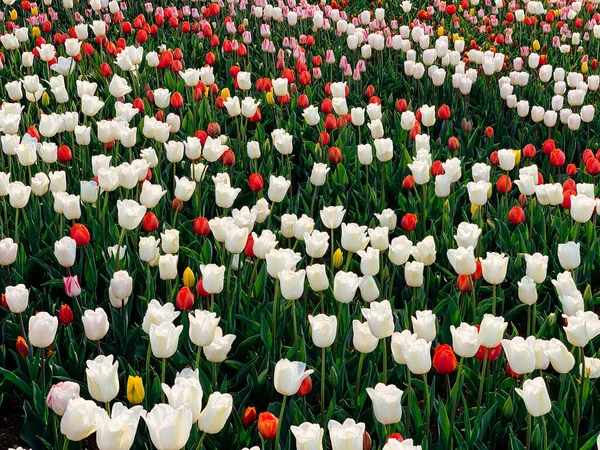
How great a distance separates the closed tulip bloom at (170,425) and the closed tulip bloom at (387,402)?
54 cm

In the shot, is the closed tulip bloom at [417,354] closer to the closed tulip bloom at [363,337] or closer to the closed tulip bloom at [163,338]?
the closed tulip bloom at [363,337]

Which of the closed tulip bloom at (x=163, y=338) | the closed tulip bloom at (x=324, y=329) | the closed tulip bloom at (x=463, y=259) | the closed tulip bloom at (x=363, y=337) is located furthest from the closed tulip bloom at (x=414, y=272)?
the closed tulip bloom at (x=163, y=338)

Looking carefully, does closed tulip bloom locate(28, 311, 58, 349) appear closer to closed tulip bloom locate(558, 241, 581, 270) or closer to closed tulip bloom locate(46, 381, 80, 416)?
closed tulip bloom locate(46, 381, 80, 416)

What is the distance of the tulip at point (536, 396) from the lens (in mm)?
2129

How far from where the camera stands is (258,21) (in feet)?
26.0

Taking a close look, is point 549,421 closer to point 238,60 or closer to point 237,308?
point 237,308

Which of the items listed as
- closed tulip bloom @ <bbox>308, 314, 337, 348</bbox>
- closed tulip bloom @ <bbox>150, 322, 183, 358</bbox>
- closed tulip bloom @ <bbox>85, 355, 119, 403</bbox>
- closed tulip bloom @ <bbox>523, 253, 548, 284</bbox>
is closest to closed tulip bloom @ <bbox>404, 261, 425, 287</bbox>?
closed tulip bloom @ <bbox>523, 253, 548, 284</bbox>

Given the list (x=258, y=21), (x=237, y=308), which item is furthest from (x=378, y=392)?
(x=258, y=21)

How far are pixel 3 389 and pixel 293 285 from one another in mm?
→ 1084

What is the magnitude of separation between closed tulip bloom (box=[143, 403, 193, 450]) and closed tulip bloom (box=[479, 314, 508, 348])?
0.99 m

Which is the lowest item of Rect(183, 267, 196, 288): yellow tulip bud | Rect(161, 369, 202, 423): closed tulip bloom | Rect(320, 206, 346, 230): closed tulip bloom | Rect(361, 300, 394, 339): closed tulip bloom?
Rect(183, 267, 196, 288): yellow tulip bud

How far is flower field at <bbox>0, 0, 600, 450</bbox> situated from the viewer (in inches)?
93.7

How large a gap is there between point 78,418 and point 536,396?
114cm

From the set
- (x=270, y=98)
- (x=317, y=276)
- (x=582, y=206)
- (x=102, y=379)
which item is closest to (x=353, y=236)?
(x=317, y=276)
